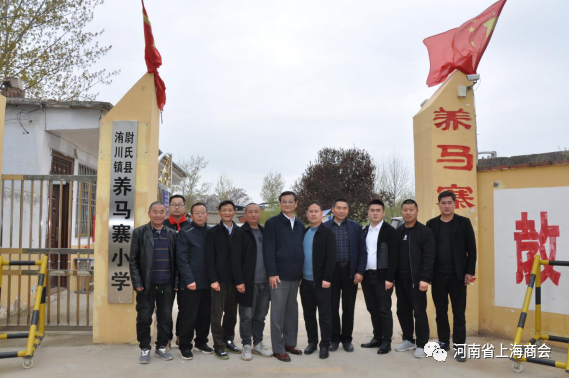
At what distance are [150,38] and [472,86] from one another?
14.0 ft

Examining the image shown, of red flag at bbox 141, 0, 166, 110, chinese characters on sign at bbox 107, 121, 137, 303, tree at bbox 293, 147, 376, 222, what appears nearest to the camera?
chinese characters on sign at bbox 107, 121, 137, 303

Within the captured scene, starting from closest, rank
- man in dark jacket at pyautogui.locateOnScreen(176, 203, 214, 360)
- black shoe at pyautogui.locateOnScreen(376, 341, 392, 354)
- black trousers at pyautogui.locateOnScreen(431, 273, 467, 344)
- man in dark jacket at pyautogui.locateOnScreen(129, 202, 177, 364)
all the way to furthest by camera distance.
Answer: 1. man in dark jacket at pyautogui.locateOnScreen(129, 202, 177, 364)
2. man in dark jacket at pyautogui.locateOnScreen(176, 203, 214, 360)
3. black trousers at pyautogui.locateOnScreen(431, 273, 467, 344)
4. black shoe at pyautogui.locateOnScreen(376, 341, 392, 354)

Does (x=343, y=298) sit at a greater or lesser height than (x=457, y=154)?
lesser

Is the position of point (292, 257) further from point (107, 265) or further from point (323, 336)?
point (107, 265)

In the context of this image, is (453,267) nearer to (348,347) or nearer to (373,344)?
(373,344)

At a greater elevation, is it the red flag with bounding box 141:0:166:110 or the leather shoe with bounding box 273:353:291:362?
the red flag with bounding box 141:0:166:110

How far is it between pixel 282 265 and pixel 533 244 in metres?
3.19

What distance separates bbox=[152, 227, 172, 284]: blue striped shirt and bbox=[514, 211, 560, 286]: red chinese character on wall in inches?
168

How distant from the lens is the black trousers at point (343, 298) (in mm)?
4840

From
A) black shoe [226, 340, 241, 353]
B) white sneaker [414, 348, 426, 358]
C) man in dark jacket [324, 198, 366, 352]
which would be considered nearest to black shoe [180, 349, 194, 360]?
black shoe [226, 340, 241, 353]

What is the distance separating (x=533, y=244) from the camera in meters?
5.22

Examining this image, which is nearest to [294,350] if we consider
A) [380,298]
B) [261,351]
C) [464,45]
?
[261,351]

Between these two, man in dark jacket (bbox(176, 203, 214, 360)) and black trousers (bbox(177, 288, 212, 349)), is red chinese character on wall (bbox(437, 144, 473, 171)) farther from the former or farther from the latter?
black trousers (bbox(177, 288, 212, 349))

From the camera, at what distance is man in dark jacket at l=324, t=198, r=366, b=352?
15.9 feet
